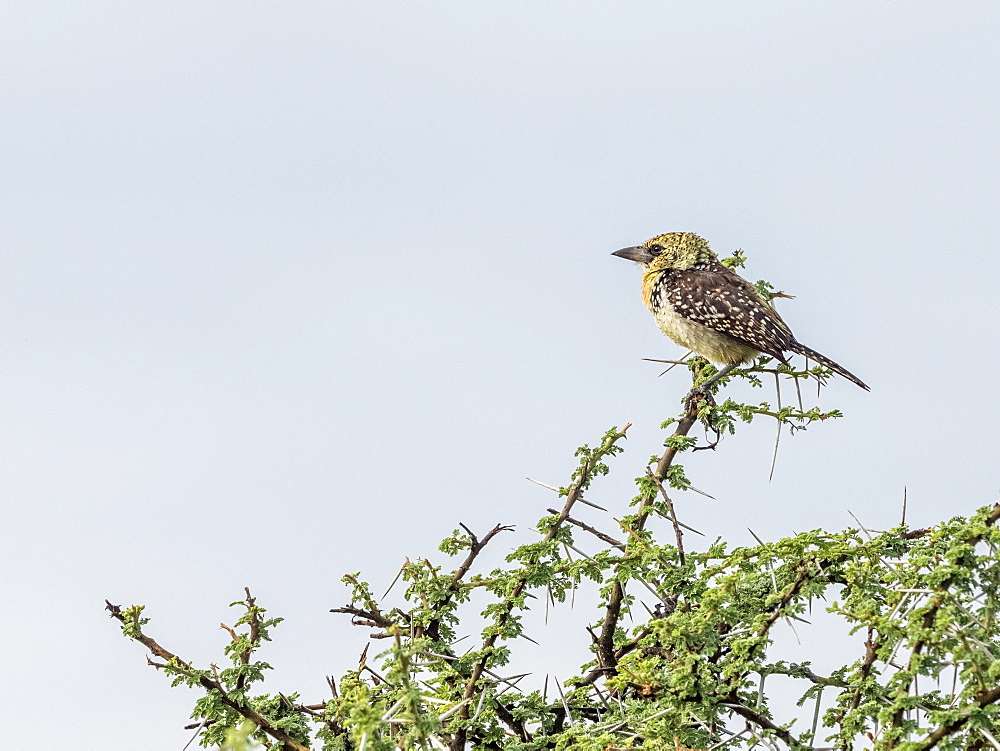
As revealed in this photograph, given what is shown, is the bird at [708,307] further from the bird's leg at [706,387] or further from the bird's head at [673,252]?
the bird's leg at [706,387]

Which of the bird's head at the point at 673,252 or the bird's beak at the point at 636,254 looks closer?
the bird's head at the point at 673,252

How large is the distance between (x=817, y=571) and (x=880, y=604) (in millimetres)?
248

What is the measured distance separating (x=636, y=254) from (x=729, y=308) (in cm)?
127

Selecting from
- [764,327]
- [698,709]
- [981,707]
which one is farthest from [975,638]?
[764,327]

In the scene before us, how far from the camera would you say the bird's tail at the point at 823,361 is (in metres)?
6.61

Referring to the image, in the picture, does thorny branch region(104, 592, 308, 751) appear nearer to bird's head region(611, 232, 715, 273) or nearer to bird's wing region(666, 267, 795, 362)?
bird's wing region(666, 267, 795, 362)

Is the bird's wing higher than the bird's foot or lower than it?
higher

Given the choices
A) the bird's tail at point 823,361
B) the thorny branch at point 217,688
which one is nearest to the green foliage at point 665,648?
the thorny branch at point 217,688

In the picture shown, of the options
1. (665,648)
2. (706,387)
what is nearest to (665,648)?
(665,648)

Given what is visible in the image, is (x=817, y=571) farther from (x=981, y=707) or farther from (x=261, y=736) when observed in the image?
(x=261, y=736)

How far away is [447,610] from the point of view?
429cm

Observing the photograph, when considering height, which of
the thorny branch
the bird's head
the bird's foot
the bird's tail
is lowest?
the thorny branch

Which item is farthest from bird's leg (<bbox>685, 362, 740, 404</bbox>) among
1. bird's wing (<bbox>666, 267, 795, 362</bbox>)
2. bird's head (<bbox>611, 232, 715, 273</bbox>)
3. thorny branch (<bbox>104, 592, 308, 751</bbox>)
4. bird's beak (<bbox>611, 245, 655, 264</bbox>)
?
thorny branch (<bbox>104, 592, 308, 751</bbox>)

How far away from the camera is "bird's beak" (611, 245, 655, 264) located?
8.27 m
